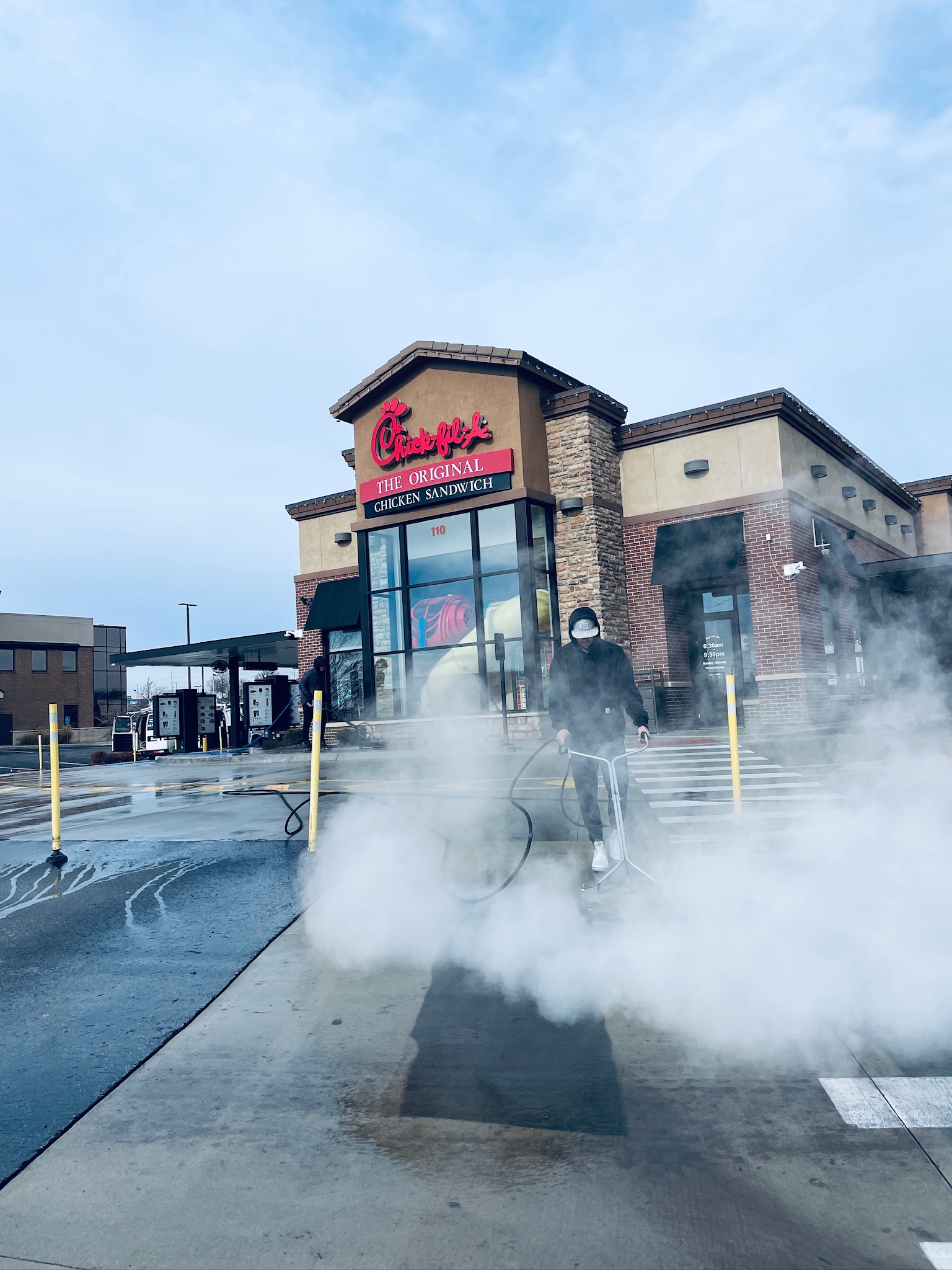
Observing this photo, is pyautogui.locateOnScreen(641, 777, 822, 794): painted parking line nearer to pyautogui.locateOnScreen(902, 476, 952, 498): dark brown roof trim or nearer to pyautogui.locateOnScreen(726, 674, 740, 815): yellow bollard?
pyautogui.locateOnScreen(726, 674, 740, 815): yellow bollard

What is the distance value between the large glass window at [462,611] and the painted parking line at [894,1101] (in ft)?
40.3

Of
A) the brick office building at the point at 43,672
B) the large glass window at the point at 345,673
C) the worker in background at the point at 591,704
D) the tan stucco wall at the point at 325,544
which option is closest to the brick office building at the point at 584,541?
the large glass window at the point at 345,673

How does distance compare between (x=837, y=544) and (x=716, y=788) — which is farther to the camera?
(x=837, y=544)

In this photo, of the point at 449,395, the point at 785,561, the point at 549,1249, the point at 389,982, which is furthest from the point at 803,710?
the point at 549,1249

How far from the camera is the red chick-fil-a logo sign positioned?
1566 cm

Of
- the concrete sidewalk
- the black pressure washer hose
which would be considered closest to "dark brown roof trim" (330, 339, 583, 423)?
the black pressure washer hose

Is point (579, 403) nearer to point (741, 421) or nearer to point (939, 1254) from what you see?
point (741, 421)

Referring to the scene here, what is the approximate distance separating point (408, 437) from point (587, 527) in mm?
4203

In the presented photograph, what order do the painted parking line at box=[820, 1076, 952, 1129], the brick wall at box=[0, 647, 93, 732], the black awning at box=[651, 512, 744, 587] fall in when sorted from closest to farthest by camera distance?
the painted parking line at box=[820, 1076, 952, 1129] → the black awning at box=[651, 512, 744, 587] → the brick wall at box=[0, 647, 93, 732]

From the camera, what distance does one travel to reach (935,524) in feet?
80.9

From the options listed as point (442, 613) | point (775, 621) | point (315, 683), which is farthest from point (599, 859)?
point (315, 683)

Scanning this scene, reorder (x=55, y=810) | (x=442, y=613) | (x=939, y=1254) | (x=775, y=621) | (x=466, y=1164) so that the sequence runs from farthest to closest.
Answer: (x=442, y=613), (x=775, y=621), (x=55, y=810), (x=466, y=1164), (x=939, y=1254)

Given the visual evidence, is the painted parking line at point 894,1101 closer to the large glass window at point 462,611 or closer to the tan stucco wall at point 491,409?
the large glass window at point 462,611

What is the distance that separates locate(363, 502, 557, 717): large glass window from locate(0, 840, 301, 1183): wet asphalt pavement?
9181 mm
